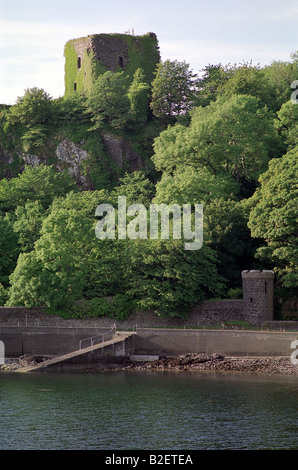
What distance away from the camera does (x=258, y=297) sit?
73500mm

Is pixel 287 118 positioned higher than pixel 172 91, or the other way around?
pixel 172 91

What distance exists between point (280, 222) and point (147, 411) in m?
24.7

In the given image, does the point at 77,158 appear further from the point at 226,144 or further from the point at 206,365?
the point at 206,365

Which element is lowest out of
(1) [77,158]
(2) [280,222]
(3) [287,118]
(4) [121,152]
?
(2) [280,222]

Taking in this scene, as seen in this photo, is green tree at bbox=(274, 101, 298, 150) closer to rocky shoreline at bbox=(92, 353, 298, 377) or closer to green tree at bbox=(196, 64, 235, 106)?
green tree at bbox=(196, 64, 235, 106)

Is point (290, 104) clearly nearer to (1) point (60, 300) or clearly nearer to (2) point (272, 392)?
(1) point (60, 300)

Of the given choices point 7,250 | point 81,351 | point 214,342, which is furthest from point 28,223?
point 214,342

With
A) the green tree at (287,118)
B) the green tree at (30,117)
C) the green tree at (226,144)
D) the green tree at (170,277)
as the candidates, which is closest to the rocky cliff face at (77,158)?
the green tree at (30,117)

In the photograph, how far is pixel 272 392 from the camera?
59156 mm

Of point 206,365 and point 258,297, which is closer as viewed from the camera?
point 206,365

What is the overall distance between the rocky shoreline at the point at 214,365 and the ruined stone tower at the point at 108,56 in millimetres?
47927

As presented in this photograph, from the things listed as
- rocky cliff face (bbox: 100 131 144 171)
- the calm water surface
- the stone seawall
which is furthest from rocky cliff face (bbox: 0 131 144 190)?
the calm water surface

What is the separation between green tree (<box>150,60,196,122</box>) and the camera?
103 meters

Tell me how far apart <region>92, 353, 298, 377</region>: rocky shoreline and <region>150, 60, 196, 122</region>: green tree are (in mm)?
41243
